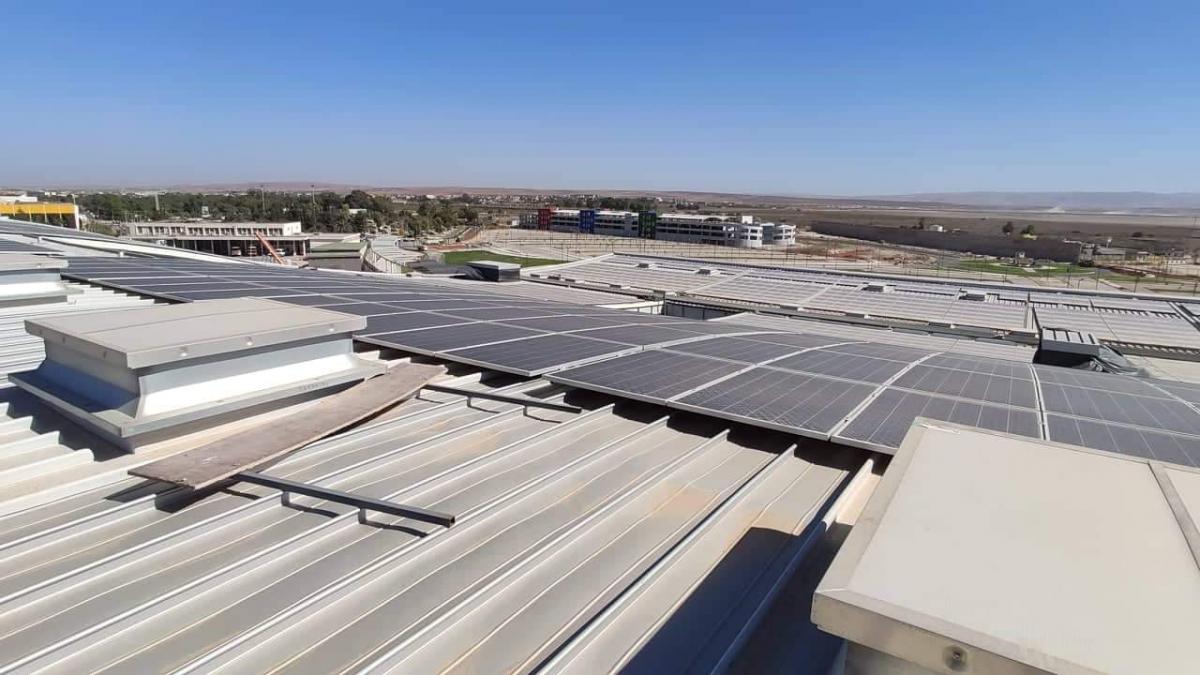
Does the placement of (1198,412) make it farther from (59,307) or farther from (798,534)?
(59,307)

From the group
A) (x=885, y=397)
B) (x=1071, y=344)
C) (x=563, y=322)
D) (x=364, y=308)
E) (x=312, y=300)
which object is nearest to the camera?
(x=885, y=397)

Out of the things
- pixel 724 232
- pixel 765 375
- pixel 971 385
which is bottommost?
pixel 971 385

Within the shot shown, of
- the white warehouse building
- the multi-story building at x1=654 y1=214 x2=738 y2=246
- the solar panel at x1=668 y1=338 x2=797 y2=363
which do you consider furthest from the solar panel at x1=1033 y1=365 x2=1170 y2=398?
the multi-story building at x1=654 y1=214 x2=738 y2=246

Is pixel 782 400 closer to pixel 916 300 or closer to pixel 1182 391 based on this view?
pixel 1182 391

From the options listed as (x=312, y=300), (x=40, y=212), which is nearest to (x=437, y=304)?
(x=312, y=300)

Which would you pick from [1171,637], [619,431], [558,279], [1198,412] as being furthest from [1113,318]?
[1171,637]

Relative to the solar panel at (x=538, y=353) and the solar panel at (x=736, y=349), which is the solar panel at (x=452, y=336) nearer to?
the solar panel at (x=538, y=353)

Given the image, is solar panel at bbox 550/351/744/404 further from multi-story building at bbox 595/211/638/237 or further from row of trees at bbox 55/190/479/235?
multi-story building at bbox 595/211/638/237
